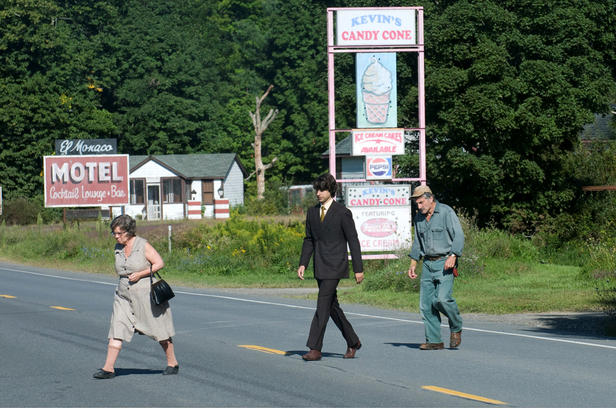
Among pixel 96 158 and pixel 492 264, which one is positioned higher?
pixel 96 158

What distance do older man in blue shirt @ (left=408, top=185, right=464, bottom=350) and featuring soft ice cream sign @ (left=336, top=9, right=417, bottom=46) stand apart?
676 inches

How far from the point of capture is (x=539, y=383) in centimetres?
1027

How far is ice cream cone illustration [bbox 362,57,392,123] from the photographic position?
28891 mm

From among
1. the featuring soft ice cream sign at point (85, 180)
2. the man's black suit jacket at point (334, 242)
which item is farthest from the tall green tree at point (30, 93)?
the man's black suit jacket at point (334, 242)

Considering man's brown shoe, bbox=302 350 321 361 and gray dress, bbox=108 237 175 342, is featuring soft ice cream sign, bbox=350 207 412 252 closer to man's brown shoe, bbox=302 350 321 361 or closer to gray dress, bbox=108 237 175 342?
man's brown shoe, bbox=302 350 321 361

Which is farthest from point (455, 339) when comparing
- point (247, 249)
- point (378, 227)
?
point (247, 249)

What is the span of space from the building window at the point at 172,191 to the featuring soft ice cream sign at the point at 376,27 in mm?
45451

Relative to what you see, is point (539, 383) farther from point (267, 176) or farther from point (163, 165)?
point (267, 176)

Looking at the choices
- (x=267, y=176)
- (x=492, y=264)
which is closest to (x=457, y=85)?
(x=492, y=264)

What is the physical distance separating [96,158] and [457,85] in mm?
24342

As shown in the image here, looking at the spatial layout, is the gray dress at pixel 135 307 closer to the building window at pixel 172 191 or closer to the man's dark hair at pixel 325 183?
the man's dark hair at pixel 325 183

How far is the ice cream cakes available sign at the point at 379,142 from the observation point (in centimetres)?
2828

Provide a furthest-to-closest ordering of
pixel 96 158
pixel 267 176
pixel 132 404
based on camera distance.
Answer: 1. pixel 267 176
2. pixel 96 158
3. pixel 132 404

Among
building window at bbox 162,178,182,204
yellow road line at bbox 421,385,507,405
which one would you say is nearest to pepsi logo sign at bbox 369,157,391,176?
yellow road line at bbox 421,385,507,405
